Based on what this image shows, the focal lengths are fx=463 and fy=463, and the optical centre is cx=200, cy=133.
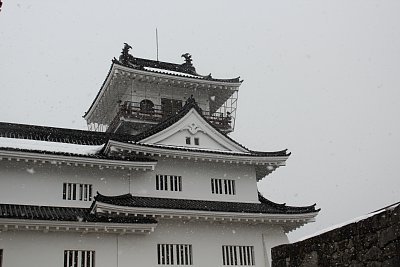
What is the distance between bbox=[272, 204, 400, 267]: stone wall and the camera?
18.3 feet

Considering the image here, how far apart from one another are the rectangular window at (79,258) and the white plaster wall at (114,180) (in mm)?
2291

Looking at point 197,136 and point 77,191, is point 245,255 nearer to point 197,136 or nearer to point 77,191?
point 197,136

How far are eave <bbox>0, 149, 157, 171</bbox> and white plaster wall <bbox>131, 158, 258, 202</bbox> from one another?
95 centimetres

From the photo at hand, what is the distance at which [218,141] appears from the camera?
75.7 feet

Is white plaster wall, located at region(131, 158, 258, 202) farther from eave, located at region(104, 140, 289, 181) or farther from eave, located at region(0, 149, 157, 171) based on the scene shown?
eave, located at region(0, 149, 157, 171)

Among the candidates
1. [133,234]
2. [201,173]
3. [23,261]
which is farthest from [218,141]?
[23,261]

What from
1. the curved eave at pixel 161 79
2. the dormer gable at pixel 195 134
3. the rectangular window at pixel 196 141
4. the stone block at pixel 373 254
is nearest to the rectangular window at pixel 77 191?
the dormer gable at pixel 195 134

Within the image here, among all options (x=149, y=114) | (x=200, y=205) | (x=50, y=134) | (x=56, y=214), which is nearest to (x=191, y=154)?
(x=200, y=205)

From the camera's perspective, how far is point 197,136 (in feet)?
75.5

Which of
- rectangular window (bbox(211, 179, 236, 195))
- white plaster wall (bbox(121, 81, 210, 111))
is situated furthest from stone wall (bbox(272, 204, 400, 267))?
white plaster wall (bbox(121, 81, 210, 111))

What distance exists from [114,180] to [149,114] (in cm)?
611

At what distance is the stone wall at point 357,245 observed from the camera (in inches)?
219

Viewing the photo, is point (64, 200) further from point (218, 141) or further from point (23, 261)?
point (218, 141)

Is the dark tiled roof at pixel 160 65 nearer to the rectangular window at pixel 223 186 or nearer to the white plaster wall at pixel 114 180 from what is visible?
the white plaster wall at pixel 114 180
